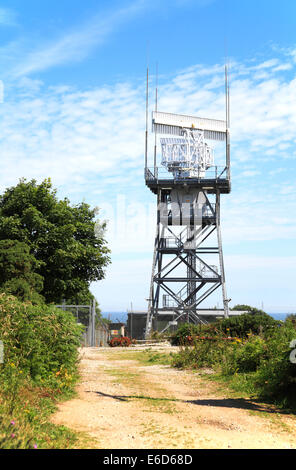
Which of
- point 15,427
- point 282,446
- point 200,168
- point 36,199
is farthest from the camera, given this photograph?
point 200,168

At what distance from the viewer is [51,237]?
101 ft

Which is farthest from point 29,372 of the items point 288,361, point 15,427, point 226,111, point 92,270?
point 226,111

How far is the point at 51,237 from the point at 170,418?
23557 mm

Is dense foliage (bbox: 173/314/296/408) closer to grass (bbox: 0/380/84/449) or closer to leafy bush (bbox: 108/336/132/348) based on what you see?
grass (bbox: 0/380/84/449)

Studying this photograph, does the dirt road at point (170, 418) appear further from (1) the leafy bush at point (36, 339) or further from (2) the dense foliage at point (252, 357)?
(1) the leafy bush at point (36, 339)

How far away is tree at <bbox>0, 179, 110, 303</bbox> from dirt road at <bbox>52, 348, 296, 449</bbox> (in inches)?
699

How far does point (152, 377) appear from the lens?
1399 cm

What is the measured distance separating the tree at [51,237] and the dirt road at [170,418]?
17762 mm

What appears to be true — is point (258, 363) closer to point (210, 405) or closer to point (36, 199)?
point (210, 405)

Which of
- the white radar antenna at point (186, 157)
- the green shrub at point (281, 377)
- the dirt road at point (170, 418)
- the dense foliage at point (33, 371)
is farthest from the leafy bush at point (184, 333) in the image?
the white radar antenna at point (186, 157)

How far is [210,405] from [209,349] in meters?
7.33

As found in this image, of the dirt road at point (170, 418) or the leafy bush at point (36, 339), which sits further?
the leafy bush at point (36, 339)

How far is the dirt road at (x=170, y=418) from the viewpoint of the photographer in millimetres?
6785
